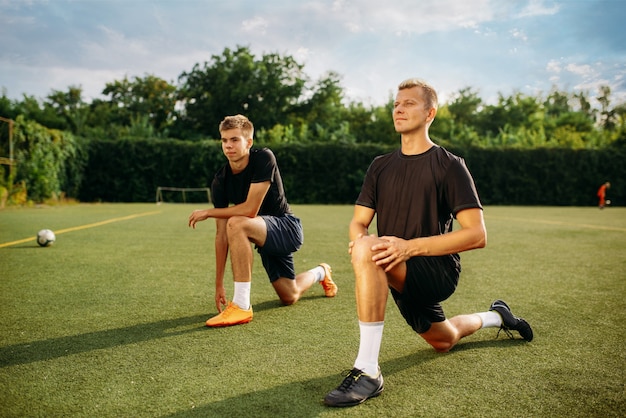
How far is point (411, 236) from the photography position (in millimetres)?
2738

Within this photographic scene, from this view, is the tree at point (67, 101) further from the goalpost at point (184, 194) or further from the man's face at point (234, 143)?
the man's face at point (234, 143)

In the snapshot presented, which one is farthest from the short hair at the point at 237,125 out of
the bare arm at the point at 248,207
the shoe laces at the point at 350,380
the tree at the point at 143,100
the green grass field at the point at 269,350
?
the tree at the point at 143,100

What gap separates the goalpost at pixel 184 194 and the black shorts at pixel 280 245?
21107 millimetres

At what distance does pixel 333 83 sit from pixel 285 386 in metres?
43.1

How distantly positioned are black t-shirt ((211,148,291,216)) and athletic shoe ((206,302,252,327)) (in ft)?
3.12

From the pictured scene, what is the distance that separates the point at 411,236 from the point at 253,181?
179cm

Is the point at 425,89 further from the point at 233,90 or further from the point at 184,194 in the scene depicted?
the point at 233,90

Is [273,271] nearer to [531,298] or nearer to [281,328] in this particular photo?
[281,328]

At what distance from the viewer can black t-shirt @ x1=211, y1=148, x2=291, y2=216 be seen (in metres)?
4.21

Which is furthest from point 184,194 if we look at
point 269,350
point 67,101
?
point 67,101

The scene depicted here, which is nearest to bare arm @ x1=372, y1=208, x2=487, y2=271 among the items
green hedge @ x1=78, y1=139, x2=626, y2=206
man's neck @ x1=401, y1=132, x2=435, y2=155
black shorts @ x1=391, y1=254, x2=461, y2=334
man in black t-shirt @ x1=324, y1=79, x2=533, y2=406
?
man in black t-shirt @ x1=324, y1=79, x2=533, y2=406

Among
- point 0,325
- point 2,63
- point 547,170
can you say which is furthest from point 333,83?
point 0,325

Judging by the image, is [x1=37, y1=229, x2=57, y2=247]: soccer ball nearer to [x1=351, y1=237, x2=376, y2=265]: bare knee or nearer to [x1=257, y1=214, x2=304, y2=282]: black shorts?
[x1=257, y1=214, x2=304, y2=282]: black shorts

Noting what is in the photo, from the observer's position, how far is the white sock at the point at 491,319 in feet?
11.1
